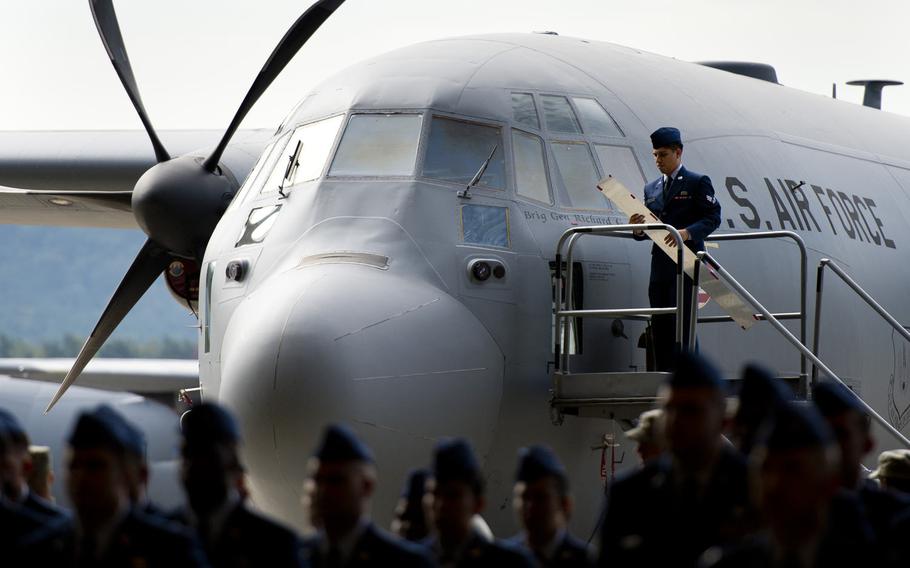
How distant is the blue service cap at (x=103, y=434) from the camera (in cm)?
554

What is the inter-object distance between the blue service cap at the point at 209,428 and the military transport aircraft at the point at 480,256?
3.62 metres

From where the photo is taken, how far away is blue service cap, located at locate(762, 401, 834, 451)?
4578 mm

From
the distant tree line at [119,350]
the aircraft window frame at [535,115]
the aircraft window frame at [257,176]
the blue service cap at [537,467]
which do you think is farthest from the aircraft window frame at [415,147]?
the distant tree line at [119,350]

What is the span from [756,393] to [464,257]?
15.1 ft

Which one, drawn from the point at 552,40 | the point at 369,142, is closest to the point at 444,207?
the point at 369,142

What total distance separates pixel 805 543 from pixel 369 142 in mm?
7234

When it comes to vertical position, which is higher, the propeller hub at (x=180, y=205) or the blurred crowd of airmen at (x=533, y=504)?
the propeller hub at (x=180, y=205)

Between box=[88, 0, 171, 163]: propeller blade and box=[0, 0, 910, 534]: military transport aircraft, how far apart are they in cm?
184

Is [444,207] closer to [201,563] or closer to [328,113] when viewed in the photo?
[328,113]

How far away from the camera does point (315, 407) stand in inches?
375

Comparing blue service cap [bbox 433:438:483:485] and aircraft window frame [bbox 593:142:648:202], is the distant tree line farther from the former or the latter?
blue service cap [bbox 433:438:483:485]

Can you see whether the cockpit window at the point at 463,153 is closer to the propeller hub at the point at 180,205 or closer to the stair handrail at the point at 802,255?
the stair handrail at the point at 802,255

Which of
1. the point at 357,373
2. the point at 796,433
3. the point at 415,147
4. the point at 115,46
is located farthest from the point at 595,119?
the point at 796,433

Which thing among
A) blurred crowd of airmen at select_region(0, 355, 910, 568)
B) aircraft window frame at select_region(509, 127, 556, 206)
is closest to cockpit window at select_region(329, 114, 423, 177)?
aircraft window frame at select_region(509, 127, 556, 206)
